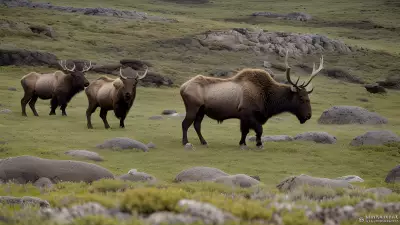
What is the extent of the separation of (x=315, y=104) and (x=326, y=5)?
337 ft

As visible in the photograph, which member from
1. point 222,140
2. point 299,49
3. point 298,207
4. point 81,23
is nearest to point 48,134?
point 222,140

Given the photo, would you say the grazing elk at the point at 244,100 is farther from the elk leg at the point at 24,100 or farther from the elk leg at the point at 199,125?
the elk leg at the point at 24,100

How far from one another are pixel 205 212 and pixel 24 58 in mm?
44070

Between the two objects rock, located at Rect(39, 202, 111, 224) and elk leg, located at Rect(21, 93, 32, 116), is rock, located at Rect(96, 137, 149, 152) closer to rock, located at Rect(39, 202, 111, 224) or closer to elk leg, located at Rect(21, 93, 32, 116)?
elk leg, located at Rect(21, 93, 32, 116)

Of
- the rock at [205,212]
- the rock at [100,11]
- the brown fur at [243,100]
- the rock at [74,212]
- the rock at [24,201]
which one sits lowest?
the rock at [100,11]

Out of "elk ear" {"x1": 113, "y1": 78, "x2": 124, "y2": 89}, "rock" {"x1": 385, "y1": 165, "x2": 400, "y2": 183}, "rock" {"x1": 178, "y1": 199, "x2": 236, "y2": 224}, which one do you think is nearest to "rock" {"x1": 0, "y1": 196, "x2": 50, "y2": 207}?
"rock" {"x1": 178, "y1": 199, "x2": 236, "y2": 224}

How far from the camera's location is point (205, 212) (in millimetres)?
7156

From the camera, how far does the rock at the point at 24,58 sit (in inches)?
1865

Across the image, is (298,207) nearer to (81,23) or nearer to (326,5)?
(81,23)

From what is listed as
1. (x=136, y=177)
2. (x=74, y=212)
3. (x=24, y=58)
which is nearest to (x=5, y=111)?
(x=136, y=177)

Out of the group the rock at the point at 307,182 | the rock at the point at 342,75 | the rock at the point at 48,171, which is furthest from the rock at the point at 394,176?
the rock at the point at 342,75

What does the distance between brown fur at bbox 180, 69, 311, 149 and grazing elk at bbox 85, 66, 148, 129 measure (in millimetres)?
4273

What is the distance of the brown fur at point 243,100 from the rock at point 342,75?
129ft

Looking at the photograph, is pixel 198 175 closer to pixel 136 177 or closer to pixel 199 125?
pixel 136 177
